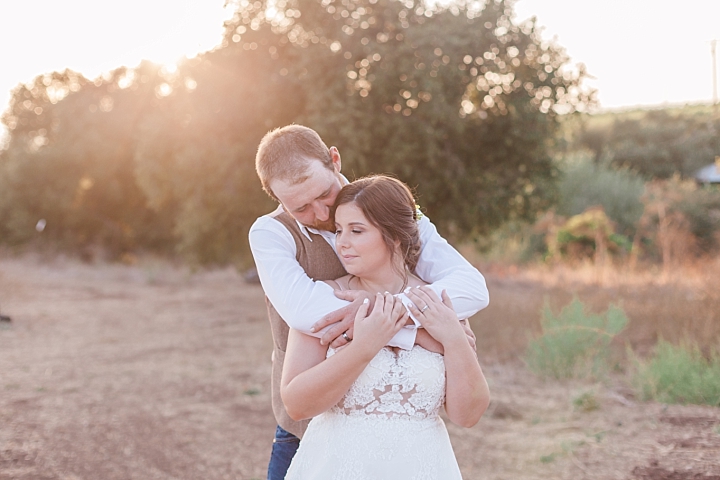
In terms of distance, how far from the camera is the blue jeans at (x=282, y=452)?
305 cm

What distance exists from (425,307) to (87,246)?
23.4m

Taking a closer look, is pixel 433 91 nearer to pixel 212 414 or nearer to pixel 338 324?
pixel 212 414

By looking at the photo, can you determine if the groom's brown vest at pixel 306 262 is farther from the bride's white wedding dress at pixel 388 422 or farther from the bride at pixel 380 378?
the bride's white wedding dress at pixel 388 422

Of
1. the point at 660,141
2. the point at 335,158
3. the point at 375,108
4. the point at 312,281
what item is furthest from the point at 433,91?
the point at 660,141

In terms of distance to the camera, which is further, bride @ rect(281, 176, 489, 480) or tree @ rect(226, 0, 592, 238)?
tree @ rect(226, 0, 592, 238)

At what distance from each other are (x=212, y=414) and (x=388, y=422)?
5044 millimetres

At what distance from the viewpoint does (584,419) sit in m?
6.33

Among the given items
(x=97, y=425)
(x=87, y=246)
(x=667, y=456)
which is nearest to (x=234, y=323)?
Result: (x=97, y=425)

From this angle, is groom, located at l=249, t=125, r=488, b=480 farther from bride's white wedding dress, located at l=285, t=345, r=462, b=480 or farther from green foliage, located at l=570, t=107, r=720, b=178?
green foliage, located at l=570, t=107, r=720, b=178

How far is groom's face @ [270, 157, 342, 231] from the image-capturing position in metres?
2.62

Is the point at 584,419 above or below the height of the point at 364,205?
below

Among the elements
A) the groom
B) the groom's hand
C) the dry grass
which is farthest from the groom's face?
the dry grass

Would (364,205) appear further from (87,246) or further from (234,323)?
(87,246)

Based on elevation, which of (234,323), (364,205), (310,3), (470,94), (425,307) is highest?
(310,3)
